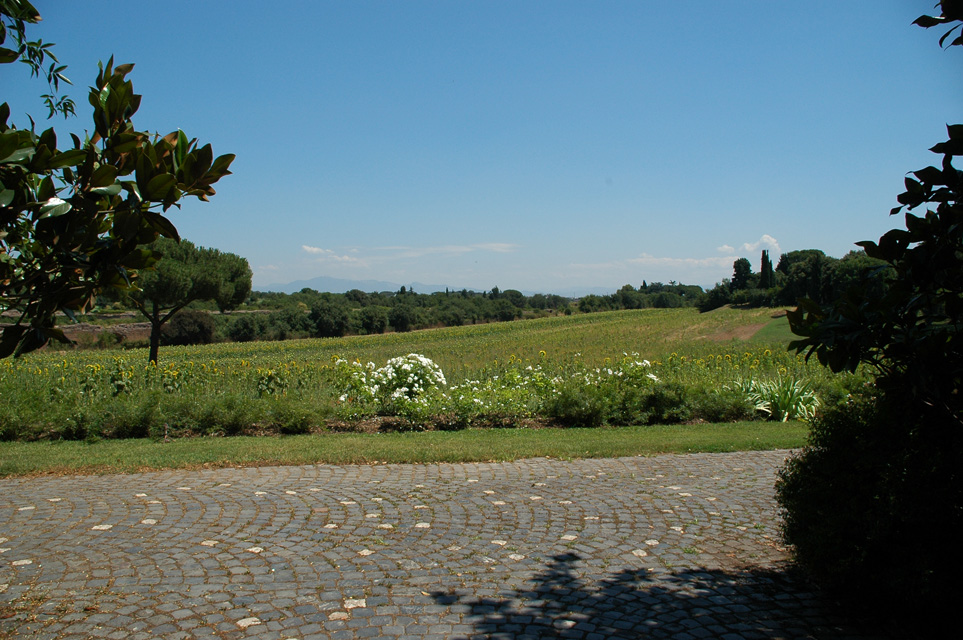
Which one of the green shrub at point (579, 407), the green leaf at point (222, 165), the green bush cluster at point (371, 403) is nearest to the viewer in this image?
the green leaf at point (222, 165)

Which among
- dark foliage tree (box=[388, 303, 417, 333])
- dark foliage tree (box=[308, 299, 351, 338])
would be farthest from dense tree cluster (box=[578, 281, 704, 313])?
dark foliage tree (box=[308, 299, 351, 338])

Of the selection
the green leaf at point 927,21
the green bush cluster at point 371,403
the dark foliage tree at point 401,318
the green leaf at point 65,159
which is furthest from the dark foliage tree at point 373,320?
the green leaf at point 927,21

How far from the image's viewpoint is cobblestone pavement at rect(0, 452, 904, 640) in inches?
142

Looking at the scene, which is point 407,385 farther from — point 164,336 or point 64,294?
point 164,336

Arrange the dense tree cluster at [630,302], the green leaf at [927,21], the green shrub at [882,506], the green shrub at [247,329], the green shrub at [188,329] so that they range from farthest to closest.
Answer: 1. the dense tree cluster at [630,302]
2. the green shrub at [247,329]
3. the green shrub at [188,329]
4. the green shrub at [882,506]
5. the green leaf at [927,21]

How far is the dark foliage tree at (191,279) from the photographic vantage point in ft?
91.7

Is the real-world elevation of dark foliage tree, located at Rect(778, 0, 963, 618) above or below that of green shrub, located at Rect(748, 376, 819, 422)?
above

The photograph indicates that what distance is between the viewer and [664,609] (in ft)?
12.5

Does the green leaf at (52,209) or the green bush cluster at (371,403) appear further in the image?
the green bush cluster at (371,403)

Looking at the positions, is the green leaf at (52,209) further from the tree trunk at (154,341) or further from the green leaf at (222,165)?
the tree trunk at (154,341)

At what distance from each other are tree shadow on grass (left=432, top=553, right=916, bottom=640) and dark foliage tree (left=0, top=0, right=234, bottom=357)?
266 cm

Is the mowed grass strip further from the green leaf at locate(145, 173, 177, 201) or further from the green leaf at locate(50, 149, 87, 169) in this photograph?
the green leaf at locate(50, 149, 87, 169)

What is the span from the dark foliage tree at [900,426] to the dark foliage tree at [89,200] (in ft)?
10.5

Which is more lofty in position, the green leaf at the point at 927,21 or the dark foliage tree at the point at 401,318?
the green leaf at the point at 927,21
